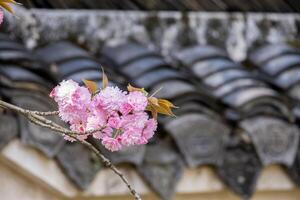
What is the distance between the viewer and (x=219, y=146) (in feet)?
10.3

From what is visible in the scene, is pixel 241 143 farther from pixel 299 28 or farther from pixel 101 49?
pixel 299 28

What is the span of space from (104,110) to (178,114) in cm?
148

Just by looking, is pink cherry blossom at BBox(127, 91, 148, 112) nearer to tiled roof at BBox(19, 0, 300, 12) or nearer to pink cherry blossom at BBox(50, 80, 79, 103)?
pink cherry blossom at BBox(50, 80, 79, 103)

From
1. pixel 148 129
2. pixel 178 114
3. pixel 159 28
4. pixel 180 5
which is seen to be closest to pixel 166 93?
pixel 178 114

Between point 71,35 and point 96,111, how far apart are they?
204 centimetres

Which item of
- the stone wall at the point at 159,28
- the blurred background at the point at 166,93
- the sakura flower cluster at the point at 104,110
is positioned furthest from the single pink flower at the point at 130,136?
the stone wall at the point at 159,28

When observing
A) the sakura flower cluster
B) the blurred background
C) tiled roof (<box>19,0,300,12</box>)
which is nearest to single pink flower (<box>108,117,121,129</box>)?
the sakura flower cluster

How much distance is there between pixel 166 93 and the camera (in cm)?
321

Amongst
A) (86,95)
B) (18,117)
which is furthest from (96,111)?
(18,117)

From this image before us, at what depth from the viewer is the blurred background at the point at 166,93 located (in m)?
2.97

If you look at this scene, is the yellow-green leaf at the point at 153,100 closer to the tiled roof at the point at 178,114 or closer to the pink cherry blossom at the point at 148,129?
the pink cherry blossom at the point at 148,129

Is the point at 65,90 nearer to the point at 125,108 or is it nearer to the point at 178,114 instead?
the point at 125,108

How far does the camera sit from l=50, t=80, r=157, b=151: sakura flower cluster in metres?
1.66

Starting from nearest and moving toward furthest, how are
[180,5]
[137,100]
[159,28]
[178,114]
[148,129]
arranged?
1. [137,100]
2. [148,129]
3. [178,114]
4. [159,28]
5. [180,5]
